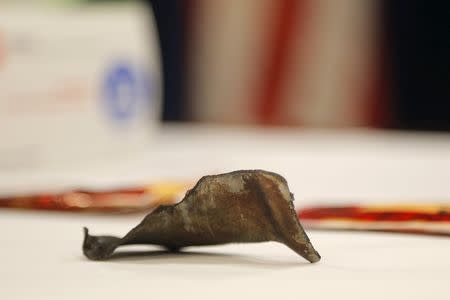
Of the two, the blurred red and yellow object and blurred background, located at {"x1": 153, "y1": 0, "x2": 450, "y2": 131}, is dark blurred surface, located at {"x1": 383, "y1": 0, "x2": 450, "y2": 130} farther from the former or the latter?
the blurred red and yellow object

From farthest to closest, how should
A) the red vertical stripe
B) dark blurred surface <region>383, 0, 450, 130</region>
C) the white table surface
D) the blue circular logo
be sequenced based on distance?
the red vertical stripe
dark blurred surface <region>383, 0, 450, 130</region>
the blue circular logo
the white table surface

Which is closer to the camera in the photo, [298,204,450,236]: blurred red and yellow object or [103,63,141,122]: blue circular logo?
[298,204,450,236]: blurred red and yellow object

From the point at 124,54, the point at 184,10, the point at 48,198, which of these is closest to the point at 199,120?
the point at 184,10

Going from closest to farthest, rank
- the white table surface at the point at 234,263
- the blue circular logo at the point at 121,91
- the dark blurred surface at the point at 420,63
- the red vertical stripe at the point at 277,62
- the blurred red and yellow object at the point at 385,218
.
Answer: the white table surface at the point at 234,263, the blurred red and yellow object at the point at 385,218, the blue circular logo at the point at 121,91, the dark blurred surface at the point at 420,63, the red vertical stripe at the point at 277,62

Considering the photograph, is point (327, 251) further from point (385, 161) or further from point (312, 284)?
point (385, 161)

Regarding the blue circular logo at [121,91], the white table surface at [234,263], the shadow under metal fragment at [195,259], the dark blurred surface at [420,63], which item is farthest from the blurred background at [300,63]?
the shadow under metal fragment at [195,259]

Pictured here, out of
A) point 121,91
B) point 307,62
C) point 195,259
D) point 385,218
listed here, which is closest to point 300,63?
point 307,62

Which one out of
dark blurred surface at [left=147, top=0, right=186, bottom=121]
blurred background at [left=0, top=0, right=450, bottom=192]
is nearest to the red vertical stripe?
blurred background at [left=0, top=0, right=450, bottom=192]

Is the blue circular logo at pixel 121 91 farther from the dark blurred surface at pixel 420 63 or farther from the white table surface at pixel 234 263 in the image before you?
the dark blurred surface at pixel 420 63

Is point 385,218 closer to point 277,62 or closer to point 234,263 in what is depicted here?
point 234,263
